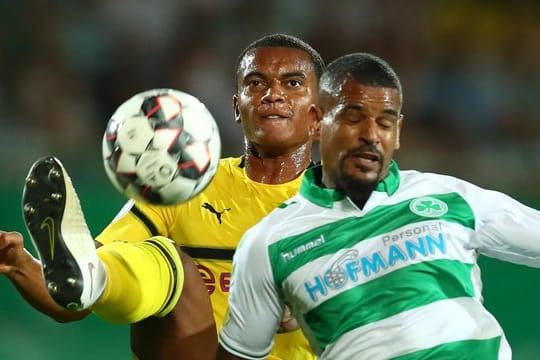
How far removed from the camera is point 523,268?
246 inches

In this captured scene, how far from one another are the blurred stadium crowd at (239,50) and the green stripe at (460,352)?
12.9ft

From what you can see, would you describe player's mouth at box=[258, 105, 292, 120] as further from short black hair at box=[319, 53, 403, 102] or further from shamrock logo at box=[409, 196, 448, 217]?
shamrock logo at box=[409, 196, 448, 217]

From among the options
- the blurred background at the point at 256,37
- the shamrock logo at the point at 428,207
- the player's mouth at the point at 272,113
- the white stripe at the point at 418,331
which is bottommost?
the blurred background at the point at 256,37

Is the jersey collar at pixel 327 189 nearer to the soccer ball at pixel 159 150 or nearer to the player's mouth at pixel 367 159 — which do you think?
the player's mouth at pixel 367 159

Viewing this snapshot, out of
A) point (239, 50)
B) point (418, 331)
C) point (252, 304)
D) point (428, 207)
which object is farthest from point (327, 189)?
point (239, 50)

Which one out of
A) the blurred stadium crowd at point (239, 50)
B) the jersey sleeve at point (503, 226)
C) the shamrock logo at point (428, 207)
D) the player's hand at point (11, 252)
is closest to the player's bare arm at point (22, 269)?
the player's hand at point (11, 252)

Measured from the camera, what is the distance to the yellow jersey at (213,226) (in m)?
4.34

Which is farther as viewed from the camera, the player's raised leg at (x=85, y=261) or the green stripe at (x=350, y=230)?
the player's raised leg at (x=85, y=261)

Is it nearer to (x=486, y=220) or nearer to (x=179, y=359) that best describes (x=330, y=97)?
(x=486, y=220)

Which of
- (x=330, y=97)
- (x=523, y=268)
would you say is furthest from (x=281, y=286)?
(x=523, y=268)

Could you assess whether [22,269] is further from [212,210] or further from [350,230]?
[350,230]

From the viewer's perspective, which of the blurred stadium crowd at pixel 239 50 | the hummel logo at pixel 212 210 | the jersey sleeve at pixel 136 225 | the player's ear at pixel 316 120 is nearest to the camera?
the player's ear at pixel 316 120

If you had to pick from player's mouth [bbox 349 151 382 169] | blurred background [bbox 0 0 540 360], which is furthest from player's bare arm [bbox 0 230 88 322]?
blurred background [bbox 0 0 540 360]

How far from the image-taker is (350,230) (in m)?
3.46
